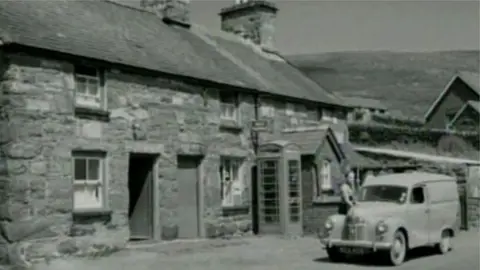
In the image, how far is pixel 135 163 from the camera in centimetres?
1753

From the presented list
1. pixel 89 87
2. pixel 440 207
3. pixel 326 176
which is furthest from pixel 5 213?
pixel 326 176

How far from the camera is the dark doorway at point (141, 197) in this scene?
1716 centimetres

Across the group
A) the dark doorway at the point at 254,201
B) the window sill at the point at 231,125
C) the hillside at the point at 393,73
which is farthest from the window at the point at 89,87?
the hillside at the point at 393,73

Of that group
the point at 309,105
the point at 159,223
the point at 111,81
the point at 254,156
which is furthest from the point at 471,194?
the point at 111,81

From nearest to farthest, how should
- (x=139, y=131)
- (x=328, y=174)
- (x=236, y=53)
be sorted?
(x=139, y=131) → (x=328, y=174) → (x=236, y=53)

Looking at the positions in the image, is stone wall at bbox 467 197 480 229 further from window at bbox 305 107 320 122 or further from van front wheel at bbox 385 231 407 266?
van front wheel at bbox 385 231 407 266

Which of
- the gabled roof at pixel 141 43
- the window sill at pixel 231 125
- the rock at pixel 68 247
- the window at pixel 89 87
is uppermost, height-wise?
the gabled roof at pixel 141 43

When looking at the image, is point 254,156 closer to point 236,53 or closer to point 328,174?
point 328,174

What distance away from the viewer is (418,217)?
14.0 m

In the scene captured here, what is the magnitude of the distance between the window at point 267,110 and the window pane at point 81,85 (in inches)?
286

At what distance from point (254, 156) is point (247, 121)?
1132mm

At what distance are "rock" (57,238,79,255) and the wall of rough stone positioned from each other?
0.82 feet

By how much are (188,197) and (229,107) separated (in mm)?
3418

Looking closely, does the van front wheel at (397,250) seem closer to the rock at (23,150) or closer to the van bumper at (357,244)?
the van bumper at (357,244)
